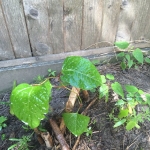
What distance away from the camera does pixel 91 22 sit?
1.47 m

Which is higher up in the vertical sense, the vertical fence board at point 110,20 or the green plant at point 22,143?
the vertical fence board at point 110,20

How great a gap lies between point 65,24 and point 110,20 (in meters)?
0.37

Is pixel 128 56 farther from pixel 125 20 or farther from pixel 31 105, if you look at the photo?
pixel 31 105

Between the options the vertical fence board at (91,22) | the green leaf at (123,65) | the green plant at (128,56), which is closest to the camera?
the vertical fence board at (91,22)

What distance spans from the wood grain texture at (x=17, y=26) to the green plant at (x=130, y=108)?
29.4 inches

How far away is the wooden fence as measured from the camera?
1.32 m

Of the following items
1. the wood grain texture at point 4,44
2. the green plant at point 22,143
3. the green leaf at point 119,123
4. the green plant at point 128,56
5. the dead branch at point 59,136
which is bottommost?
the green plant at point 22,143

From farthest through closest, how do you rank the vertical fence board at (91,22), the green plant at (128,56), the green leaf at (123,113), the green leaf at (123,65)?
1. the green leaf at (123,65)
2. the green plant at (128,56)
3. the vertical fence board at (91,22)
4. the green leaf at (123,113)

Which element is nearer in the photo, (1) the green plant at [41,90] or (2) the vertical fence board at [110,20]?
(1) the green plant at [41,90]

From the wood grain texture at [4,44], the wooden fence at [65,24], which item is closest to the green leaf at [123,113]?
the wooden fence at [65,24]

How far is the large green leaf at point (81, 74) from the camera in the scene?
85 cm

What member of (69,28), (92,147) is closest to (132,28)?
(69,28)

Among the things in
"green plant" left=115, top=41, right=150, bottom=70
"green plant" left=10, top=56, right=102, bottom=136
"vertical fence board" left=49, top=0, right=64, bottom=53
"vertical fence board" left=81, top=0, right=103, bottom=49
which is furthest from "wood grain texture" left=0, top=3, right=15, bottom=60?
"green plant" left=115, top=41, right=150, bottom=70

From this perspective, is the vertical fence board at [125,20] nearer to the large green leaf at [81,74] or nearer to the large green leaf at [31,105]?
the large green leaf at [81,74]
